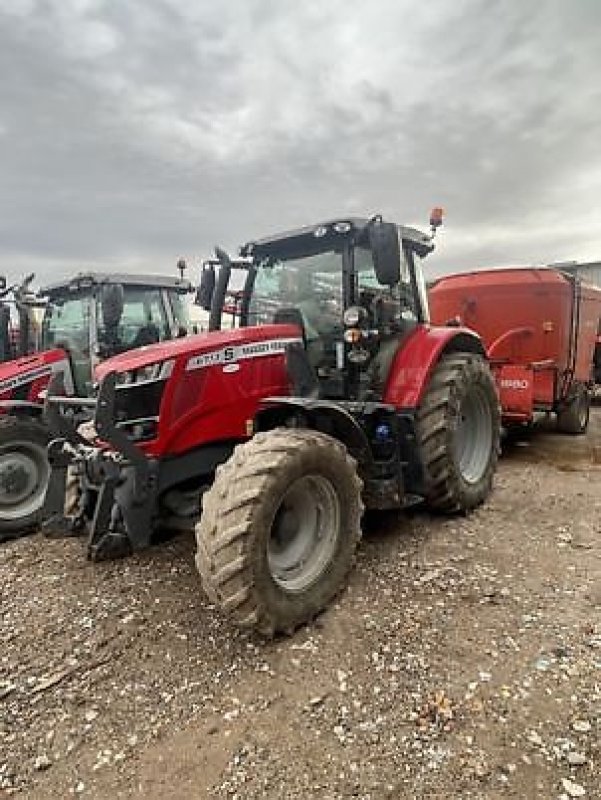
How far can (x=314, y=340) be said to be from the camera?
396 centimetres

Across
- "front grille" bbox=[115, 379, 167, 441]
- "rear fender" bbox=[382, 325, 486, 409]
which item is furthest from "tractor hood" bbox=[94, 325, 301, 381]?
"rear fender" bbox=[382, 325, 486, 409]

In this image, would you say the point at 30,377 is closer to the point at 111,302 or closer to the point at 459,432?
the point at 111,302

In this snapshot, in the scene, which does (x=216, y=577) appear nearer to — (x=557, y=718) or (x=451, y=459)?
(x=557, y=718)

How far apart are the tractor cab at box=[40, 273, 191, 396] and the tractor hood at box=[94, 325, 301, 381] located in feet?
7.48

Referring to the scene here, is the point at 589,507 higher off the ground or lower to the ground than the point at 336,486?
lower

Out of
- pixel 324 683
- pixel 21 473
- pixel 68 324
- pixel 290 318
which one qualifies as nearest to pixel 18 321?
pixel 68 324

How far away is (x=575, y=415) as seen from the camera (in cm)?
793

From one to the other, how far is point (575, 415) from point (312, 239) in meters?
5.53

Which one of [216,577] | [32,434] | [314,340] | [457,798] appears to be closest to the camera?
[457,798]

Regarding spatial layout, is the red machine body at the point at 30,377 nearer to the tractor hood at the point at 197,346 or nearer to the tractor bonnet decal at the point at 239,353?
the tractor hood at the point at 197,346

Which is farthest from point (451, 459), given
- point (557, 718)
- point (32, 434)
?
point (32, 434)

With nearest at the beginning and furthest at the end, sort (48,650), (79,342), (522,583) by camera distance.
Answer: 1. (48,650)
2. (522,583)
3. (79,342)

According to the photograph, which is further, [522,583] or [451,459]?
[451,459]

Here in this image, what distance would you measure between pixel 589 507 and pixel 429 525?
58.7 inches
